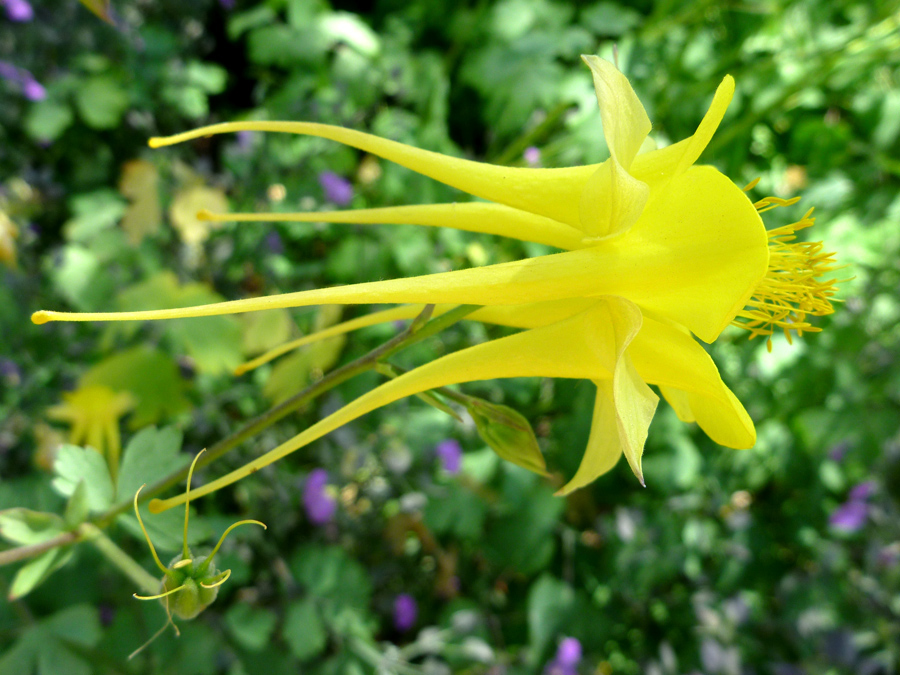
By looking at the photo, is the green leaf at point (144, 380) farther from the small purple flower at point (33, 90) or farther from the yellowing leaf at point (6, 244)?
the small purple flower at point (33, 90)

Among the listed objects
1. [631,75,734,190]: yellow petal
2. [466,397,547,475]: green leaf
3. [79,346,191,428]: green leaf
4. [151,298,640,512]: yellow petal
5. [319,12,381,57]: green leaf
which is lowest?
[79,346,191,428]: green leaf

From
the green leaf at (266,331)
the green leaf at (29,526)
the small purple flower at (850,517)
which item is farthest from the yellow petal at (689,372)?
the small purple flower at (850,517)

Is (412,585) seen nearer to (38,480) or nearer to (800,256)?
(38,480)

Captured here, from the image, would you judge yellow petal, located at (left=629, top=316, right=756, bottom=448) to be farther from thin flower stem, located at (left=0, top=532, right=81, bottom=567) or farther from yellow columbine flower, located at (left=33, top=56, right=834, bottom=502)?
thin flower stem, located at (left=0, top=532, right=81, bottom=567)

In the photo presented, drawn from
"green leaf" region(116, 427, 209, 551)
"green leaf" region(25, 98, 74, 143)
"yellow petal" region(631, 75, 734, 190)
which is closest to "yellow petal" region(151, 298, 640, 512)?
"yellow petal" region(631, 75, 734, 190)

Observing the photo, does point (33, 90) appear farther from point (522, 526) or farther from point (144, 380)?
point (522, 526)

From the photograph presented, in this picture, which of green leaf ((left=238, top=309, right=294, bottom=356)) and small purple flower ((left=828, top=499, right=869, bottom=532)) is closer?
green leaf ((left=238, top=309, right=294, bottom=356))

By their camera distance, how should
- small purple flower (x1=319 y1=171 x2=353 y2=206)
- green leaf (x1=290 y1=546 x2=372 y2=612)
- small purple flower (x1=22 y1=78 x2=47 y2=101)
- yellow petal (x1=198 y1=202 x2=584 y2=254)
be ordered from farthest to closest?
1. small purple flower (x1=22 y1=78 x2=47 y2=101)
2. small purple flower (x1=319 y1=171 x2=353 y2=206)
3. green leaf (x1=290 y1=546 x2=372 y2=612)
4. yellow petal (x1=198 y1=202 x2=584 y2=254)

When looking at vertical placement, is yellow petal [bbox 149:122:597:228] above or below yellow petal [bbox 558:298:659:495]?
above
